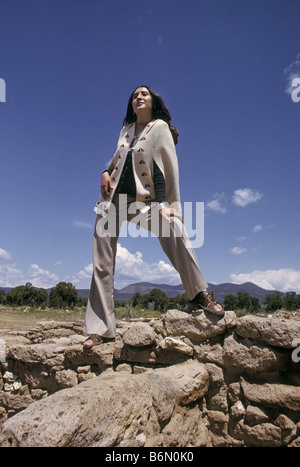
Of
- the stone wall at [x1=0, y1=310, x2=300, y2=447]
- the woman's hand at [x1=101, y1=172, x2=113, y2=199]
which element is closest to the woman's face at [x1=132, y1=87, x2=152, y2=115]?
the woman's hand at [x1=101, y1=172, x2=113, y2=199]

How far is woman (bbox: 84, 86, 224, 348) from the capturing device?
8.02 ft

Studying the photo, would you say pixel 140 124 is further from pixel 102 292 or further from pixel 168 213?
pixel 102 292

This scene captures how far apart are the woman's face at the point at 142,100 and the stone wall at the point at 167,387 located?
222cm

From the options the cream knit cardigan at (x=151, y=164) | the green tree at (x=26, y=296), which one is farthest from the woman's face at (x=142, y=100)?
the green tree at (x=26, y=296)

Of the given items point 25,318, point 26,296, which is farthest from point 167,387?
point 26,296

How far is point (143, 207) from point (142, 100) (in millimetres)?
1240

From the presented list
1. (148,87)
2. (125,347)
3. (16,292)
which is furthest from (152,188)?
(16,292)

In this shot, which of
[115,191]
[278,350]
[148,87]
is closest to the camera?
[278,350]

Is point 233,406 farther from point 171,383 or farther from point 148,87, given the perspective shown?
point 148,87

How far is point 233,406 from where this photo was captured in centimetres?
209

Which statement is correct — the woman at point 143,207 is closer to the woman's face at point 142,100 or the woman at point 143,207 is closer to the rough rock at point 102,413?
the woman's face at point 142,100

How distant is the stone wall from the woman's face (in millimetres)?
2221

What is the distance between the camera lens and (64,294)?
75.3 ft
